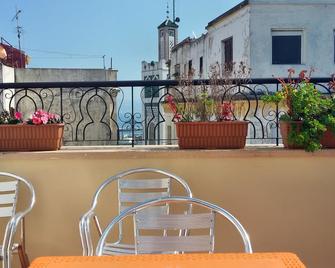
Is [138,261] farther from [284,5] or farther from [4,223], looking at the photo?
[284,5]

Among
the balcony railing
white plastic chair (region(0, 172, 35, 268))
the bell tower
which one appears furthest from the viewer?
the bell tower

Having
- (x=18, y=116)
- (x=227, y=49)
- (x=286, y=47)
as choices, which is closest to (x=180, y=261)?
(x=18, y=116)

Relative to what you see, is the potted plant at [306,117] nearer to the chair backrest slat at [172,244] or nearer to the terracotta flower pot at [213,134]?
the terracotta flower pot at [213,134]

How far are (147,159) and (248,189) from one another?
0.68 meters

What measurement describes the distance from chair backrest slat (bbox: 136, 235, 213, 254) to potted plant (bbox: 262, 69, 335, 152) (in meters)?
1.38

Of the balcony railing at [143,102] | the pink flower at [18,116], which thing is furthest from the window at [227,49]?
the pink flower at [18,116]

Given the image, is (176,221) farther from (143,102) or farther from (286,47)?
(286,47)

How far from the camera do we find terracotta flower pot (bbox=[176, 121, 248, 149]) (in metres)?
3.08

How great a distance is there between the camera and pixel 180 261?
5.32ft

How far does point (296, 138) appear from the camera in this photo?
301cm

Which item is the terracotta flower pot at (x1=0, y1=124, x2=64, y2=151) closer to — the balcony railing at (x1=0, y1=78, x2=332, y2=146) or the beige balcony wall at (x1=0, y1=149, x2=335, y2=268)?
the beige balcony wall at (x1=0, y1=149, x2=335, y2=268)

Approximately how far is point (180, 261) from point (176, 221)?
260 millimetres

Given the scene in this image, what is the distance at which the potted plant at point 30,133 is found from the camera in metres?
3.08

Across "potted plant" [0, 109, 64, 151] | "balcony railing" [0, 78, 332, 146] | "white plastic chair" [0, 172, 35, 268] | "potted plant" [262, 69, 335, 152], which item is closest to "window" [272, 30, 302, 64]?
"balcony railing" [0, 78, 332, 146]
